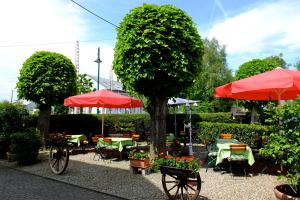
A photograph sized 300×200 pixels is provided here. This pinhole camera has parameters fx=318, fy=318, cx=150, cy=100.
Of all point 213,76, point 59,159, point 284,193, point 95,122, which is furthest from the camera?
point 213,76

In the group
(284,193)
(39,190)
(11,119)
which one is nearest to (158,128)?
(39,190)

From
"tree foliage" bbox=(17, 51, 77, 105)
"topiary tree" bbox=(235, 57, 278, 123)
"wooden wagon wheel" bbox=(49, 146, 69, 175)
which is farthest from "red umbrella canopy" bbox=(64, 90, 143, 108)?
"topiary tree" bbox=(235, 57, 278, 123)

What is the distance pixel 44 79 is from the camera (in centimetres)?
1377

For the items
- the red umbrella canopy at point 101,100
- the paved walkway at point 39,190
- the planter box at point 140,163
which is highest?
the red umbrella canopy at point 101,100

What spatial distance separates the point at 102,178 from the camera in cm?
847

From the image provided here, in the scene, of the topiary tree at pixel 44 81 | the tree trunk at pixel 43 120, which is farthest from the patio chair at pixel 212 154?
the tree trunk at pixel 43 120

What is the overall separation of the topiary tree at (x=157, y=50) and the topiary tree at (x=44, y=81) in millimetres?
5612

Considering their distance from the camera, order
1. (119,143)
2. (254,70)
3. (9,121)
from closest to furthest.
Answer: (119,143) → (9,121) → (254,70)

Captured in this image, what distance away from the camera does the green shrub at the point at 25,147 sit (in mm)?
10508

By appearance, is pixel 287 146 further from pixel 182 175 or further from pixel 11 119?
pixel 11 119

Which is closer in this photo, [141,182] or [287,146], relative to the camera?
[287,146]

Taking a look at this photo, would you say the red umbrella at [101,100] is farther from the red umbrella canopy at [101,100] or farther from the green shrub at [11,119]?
the green shrub at [11,119]

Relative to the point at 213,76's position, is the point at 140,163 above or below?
below

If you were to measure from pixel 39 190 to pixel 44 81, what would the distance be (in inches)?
290
